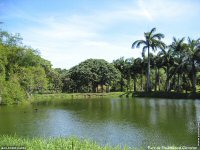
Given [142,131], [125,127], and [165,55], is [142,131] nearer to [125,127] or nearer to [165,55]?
[125,127]

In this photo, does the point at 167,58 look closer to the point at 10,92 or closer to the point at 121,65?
the point at 121,65

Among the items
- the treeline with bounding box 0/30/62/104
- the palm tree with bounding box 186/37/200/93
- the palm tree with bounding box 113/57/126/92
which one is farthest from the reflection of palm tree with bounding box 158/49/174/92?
the treeline with bounding box 0/30/62/104

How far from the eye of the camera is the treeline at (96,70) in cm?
5403

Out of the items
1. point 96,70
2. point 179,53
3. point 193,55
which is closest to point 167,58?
point 179,53

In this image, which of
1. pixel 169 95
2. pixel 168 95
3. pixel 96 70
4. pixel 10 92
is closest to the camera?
pixel 10 92

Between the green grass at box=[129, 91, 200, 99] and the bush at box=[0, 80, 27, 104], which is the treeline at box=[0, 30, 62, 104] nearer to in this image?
the bush at box=[0, 80, 27, 104]

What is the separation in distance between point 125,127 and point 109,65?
68940 millimetres

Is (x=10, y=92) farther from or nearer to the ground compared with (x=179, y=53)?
nearer to the ground

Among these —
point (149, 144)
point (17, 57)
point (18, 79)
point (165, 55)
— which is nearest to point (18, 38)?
point (17, 57)

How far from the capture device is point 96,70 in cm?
9344

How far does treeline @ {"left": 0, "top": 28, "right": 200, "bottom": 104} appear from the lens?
54031 millimetres

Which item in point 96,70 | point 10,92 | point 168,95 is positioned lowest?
point 168,95

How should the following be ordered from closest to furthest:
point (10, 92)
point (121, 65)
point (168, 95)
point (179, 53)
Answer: point (10, 92) < point (168, 95) < point (179, 53) < point (121, 65)

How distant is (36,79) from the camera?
61781 mm
